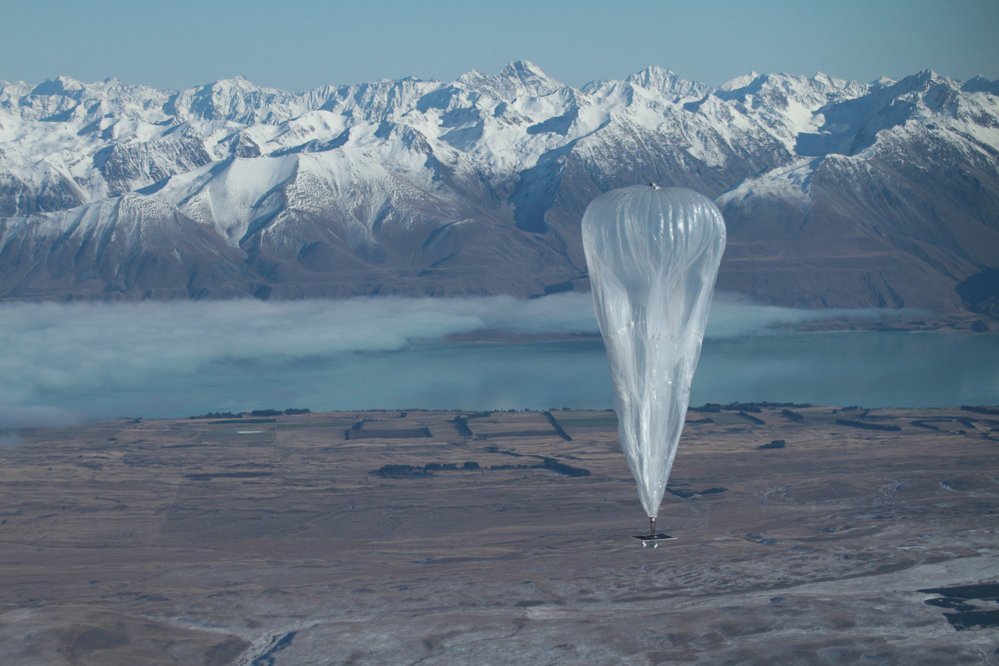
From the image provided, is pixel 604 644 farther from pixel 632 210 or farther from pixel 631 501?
pixel 631 501

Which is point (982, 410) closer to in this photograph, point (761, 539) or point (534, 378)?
point (534, 378)

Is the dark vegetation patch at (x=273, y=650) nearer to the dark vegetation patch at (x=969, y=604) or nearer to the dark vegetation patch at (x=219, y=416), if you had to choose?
the dark vegetation patch at (x=969, y=604)

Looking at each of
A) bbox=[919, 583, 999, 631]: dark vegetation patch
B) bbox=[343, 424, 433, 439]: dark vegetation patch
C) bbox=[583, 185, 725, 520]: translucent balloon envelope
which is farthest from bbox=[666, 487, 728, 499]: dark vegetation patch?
bbox=[583, 185, 725, 520]: translucent balloon envelope

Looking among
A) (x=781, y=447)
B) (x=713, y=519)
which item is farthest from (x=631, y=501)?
(x=781, y=447)

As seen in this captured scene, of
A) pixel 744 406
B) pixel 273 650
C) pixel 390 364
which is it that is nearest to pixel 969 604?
pixel 273 650

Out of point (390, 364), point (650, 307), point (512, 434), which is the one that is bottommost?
Answer: point (512, 434)
